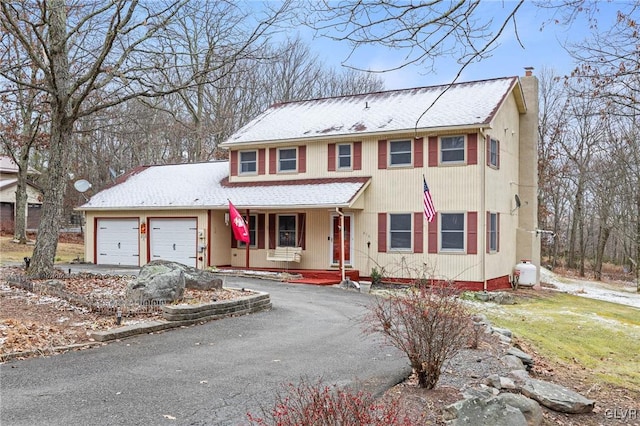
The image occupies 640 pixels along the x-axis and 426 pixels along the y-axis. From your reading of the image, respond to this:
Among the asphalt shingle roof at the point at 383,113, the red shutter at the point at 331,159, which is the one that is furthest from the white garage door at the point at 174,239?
the red shutter at the point at 331,159

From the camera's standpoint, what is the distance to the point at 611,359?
988 cm

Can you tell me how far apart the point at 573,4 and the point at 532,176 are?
1752 centimetres

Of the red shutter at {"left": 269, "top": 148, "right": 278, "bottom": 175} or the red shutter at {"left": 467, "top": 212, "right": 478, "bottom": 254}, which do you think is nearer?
the red shutter at {"left": 467, "top": 212, "right": 478, "bottom": 254}

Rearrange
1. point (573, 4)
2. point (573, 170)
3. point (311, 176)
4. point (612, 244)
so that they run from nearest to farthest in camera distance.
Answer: point (573, 4) < point (311, 176) < point (573, 170) < point (612, 244)

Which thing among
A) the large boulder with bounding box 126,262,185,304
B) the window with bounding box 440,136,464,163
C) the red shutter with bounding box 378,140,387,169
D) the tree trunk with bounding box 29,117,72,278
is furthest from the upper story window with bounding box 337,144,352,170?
the large boulder with bounding box 126,262,185,304

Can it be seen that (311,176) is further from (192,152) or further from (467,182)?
(192,152)

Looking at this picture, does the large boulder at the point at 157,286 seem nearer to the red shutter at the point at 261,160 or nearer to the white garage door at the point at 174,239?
the white garage door at the point at 174,239

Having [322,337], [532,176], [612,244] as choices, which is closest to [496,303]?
[532,176]

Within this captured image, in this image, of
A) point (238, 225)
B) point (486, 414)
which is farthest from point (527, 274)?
point (486, 414)

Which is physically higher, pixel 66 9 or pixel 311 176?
pixel 66 9

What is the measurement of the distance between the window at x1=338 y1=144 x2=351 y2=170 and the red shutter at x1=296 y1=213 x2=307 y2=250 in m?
2.28

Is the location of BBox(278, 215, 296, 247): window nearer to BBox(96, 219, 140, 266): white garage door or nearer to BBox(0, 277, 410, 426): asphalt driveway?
BBox(96, 219, 140, 266): white garage door

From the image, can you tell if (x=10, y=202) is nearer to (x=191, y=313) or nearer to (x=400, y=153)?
(x=400, y=153)

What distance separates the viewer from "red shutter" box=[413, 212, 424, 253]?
17.7 meters
